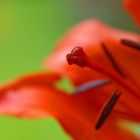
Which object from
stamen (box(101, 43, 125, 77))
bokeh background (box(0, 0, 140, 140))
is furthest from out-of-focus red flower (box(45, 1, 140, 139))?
bokeh background (box(0, 0, 140, 140))

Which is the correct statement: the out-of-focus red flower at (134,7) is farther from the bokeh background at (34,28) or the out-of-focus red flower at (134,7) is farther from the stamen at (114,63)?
the bokeh background at (34,28)

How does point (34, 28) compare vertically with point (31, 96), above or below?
above

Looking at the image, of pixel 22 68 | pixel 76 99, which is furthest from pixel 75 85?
pixel 22 68

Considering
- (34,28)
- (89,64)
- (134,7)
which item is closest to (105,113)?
(89,64)

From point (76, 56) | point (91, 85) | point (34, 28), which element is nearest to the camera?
point (76, 56)

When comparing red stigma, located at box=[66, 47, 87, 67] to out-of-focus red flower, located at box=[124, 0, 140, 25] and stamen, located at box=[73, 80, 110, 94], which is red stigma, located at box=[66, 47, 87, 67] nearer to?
stamen, located at box=[73, 80, 110, 94]

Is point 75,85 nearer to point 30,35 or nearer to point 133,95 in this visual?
point 133,95

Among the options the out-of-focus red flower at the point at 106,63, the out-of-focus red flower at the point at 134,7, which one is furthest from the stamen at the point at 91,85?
the out-of-focus red flower at the point at 134,7

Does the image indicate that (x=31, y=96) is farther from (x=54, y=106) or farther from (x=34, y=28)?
(x=34, y=28)
